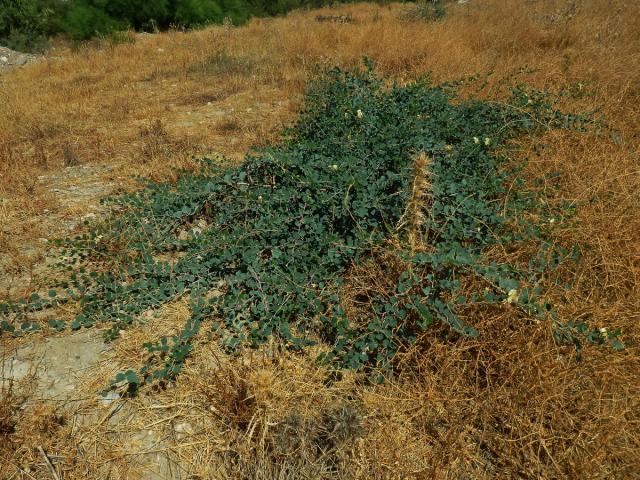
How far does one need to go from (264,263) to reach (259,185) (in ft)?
2.44

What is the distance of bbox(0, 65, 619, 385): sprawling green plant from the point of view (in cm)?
194

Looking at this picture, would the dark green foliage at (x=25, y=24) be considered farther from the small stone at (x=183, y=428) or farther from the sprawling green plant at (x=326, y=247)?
the small stone at (x=183, y=428)

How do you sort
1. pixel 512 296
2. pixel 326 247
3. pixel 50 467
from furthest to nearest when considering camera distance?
pixel 326 247, pixel 512 296, pixel 50 467

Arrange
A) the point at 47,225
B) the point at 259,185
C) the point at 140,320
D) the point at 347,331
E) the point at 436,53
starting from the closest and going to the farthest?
the point at 347,331, the point at 140,320, the point at 259,185, the point at 47,225, the point at 436,53

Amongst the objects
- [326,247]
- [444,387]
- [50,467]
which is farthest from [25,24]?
[444,387]

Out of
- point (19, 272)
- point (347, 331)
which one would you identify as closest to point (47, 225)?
point (19, 272)

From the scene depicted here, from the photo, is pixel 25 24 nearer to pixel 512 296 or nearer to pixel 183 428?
pixel 183 428

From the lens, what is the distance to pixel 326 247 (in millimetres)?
2395

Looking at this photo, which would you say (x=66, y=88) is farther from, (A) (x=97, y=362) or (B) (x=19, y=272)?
(A) (x=97, y=362)

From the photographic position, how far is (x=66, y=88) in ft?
21.9

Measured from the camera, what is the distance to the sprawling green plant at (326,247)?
1936 mm

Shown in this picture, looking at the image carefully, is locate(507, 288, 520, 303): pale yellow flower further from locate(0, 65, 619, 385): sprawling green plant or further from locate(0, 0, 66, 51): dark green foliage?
locate(0, 0, 66, 51): dark green foliage

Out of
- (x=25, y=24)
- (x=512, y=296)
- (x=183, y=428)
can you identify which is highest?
(x=25, y=24)

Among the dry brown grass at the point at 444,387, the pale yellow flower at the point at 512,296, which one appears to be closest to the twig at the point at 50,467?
the dry brown grass at the point at 444,387
